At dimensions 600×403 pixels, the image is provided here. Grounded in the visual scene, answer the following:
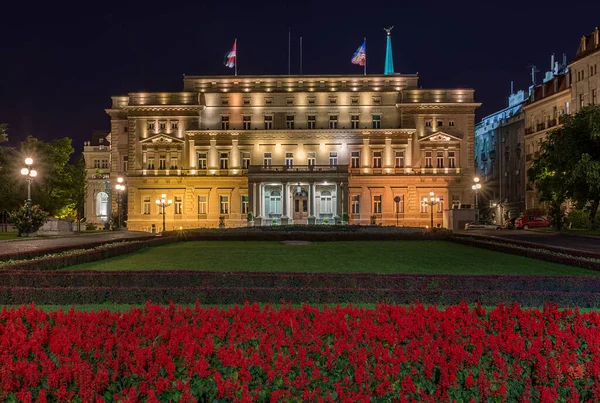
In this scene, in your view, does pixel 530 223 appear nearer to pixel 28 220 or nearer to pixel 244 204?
pixel 244 204

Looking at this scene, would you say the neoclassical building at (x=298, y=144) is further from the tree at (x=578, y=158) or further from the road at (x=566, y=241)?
the road at (x=566, y=241)

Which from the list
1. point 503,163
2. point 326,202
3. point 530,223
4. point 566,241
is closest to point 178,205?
point 326,202

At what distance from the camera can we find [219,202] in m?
61.6

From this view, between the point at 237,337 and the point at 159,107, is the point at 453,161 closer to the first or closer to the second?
the point at 159,107

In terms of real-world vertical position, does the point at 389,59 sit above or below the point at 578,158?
above

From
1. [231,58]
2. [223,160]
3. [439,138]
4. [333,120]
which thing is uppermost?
[231,58]

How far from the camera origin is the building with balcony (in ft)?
225

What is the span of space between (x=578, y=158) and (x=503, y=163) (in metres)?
35.8

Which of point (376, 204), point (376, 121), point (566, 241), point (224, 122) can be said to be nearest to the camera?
point (566, 241)

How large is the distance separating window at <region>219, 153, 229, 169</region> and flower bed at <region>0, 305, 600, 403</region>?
185ft

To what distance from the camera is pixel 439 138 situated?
202 ft

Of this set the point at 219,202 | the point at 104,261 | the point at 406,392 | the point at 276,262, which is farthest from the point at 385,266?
the point at 219,202

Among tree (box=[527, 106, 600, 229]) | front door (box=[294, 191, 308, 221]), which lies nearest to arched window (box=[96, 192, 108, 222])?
front door (box=[294, 191, 308, 221])

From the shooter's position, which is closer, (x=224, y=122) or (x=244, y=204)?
(x=244, y=204)
